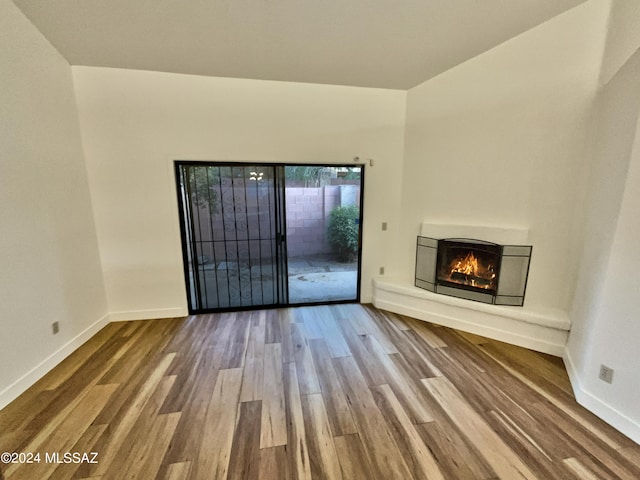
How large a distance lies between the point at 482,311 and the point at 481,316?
0.22 feet

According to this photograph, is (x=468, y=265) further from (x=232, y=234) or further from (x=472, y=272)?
(x=232, y=234)

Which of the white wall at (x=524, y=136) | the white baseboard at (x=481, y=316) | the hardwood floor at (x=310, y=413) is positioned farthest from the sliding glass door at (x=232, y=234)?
the white wall at (x=524, y=136)

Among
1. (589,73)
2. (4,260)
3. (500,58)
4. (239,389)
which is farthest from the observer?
(500,58)

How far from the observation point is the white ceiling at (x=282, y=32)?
81.1 inches

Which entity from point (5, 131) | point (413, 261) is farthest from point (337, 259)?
point (5, 131)

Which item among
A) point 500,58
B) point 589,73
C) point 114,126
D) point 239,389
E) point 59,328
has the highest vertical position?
point 500,58

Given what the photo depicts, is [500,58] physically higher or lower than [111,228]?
higher

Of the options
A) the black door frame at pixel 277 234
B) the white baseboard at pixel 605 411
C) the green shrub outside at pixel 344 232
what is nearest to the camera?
the white baseboard at pixel 605 411

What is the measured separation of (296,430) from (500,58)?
3.83 metres

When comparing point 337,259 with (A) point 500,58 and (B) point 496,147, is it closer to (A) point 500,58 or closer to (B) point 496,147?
(B) point 496,147

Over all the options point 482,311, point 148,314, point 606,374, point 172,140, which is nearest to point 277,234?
point 172,140

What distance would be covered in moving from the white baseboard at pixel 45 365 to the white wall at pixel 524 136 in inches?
164

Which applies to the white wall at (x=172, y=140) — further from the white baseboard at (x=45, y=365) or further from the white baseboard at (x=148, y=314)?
the white baseboard at (x=45, y=365)

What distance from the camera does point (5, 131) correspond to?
6.73ft
